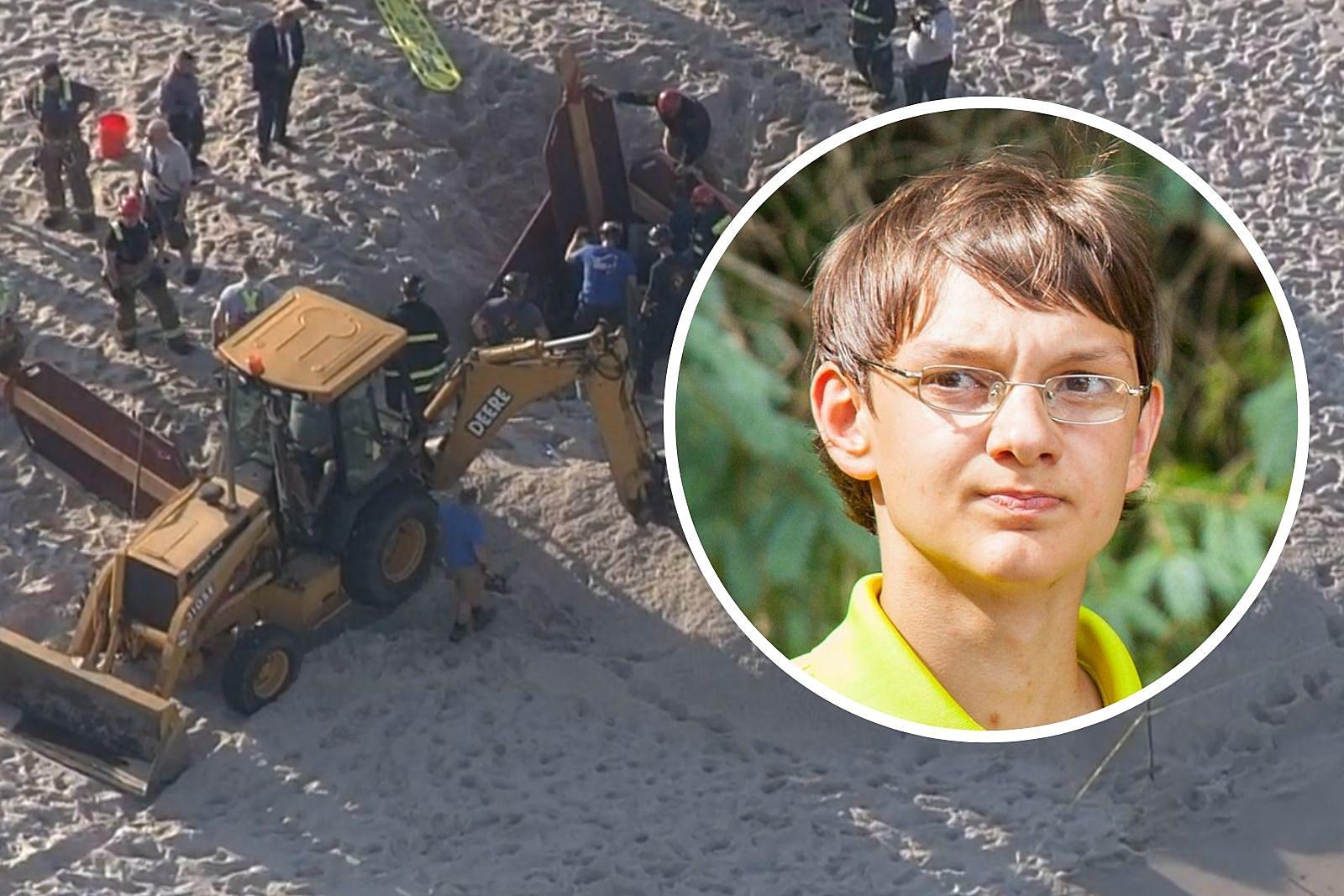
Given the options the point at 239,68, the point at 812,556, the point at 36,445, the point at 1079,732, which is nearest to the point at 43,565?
the point at 36,445

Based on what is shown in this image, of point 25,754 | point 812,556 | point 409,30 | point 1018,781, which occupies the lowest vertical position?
point 25,754

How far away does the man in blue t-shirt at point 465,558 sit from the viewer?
41.2ft

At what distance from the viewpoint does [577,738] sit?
12438 mm

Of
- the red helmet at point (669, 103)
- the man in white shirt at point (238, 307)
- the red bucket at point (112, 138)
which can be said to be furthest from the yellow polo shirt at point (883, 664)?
the red bucket at point (112, 138)

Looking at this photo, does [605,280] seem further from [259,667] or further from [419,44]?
[259,667]

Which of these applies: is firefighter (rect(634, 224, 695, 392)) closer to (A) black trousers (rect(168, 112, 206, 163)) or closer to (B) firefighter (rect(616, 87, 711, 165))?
(B) firefighter (rect(616, 87, 711, 165))

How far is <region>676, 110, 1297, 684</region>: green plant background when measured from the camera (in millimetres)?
3809

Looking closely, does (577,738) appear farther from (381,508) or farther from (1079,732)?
(1079,732)

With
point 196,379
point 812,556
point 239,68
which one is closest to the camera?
point 812,556

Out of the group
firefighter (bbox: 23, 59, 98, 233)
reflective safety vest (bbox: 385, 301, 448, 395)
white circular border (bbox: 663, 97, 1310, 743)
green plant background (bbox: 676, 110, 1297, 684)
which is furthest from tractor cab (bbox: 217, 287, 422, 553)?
green plant background (bbox: 676, 110, 1297, 684)

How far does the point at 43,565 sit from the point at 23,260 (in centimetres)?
245

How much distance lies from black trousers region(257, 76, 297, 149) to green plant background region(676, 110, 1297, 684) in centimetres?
1157

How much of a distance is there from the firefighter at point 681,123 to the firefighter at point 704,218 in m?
0.73

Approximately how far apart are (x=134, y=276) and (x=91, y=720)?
2981 millimetres
